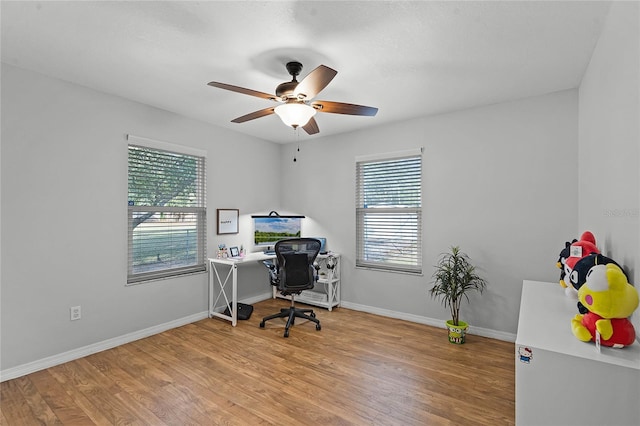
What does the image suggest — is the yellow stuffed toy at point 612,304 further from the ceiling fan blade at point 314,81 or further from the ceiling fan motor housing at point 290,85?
the ceiling fan motor housing at point 290,85

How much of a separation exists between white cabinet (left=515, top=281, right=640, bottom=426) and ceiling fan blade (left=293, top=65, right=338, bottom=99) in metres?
1.73

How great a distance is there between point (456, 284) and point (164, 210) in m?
3.25

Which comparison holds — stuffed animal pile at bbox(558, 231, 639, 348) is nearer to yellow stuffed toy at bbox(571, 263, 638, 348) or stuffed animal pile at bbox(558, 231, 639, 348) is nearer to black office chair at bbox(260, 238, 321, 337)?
yellow stuffed toy at bbox(571, 263, 638, 348)

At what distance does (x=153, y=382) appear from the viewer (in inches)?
95.1

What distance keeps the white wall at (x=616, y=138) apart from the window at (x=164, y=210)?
3.75 meters

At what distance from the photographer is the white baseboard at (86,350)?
2.46 meters

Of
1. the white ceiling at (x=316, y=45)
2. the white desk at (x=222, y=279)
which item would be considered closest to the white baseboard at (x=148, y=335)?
the white desk at (x=222, y=279)

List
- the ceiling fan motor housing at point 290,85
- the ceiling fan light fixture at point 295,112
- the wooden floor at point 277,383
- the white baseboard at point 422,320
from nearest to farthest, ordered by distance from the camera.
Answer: the wooden floor at point 277,383 → the ceiling fan motor housing at point 290,85 → the ceiling fan light fixture at point 295,112 → the white baseboard at point 422,320

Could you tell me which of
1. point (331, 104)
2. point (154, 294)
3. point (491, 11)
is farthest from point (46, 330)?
point (491, 11)

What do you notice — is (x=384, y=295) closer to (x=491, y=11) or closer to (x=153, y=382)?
(x=153, y=382)

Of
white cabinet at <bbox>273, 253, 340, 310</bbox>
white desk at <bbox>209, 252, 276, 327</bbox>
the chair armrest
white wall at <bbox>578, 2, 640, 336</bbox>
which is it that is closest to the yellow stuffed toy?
white wall at <bbox>578, 2, 640, 336</bbox>

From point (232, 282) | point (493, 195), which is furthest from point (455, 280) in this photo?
point (232, 282)

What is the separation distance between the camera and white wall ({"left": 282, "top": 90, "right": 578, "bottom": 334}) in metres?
2.96

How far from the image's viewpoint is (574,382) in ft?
4.02
